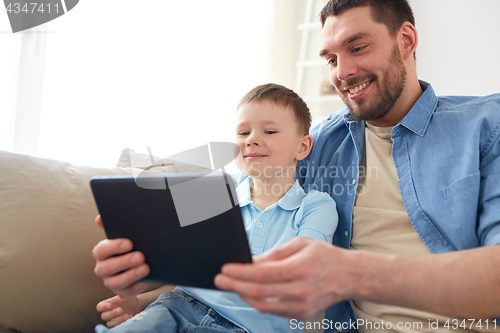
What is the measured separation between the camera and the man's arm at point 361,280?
1.96ft

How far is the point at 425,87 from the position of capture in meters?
1.29

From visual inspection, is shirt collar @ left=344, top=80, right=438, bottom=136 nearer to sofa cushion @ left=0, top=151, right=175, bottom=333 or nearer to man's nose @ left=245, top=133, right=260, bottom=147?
man's nose @ left=245, top=133, right=260, bottom=147

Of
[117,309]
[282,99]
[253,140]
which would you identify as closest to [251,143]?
[253,140]

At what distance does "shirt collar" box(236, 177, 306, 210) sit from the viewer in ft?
3.56

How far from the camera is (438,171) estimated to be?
102cm

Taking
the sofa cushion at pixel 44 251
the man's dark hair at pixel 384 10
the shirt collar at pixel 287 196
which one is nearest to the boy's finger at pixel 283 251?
the shirt collar at pixel 287 196

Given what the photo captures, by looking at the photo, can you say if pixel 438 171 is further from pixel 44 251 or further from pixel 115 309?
pixel 44 251

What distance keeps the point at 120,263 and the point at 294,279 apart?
38cm

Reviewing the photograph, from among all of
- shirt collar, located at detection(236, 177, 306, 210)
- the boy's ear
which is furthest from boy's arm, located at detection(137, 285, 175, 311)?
the boy's ear

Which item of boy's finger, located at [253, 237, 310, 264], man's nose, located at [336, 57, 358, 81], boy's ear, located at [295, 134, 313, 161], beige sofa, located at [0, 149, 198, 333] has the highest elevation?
man's nose, located at [336, 57, 358, 81]

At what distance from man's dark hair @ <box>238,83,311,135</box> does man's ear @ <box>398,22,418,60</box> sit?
404 mm

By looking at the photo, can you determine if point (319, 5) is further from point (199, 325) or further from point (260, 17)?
point (199, 325)

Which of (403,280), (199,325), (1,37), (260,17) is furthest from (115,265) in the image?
(260,17)

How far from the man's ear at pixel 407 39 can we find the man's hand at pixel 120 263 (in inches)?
42.7
